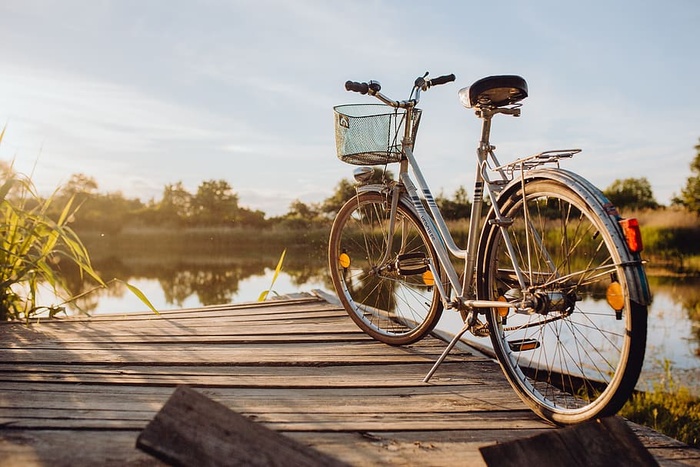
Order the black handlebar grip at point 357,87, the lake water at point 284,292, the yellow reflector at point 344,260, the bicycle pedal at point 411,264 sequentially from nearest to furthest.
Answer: the black handlebar grip at point 357,87 < the bicycle pedal at point 411,264 < the yellow reflector at point 344,260 < the lake water at point 284,292

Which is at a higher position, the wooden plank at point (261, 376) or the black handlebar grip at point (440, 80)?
the black handlebar grip at point (440, 80)

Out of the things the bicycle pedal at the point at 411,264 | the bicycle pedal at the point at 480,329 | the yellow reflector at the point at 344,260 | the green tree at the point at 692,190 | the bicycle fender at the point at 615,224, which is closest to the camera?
the bicycle fender at the point at 615,224

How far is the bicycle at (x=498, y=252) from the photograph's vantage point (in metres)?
1.40

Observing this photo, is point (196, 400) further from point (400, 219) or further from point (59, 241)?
point (59, 241)

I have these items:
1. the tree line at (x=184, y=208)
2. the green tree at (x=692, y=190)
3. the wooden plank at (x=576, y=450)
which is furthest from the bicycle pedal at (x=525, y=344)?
the green tree at (x=692, y=190)

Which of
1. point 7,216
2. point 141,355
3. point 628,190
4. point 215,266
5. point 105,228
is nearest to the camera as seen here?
point 141,355

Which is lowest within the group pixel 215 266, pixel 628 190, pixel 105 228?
pixel 215 266

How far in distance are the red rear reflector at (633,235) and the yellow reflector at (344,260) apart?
1659 millimetres

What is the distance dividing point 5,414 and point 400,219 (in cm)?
173

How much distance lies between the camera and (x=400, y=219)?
8.60ft

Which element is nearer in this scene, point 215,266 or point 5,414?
point 5,414

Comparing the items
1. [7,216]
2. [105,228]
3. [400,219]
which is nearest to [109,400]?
[400,219]

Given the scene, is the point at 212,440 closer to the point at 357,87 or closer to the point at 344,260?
the point at 357,87

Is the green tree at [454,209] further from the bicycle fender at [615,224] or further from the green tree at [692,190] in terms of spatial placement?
the green tree at [692,190]
